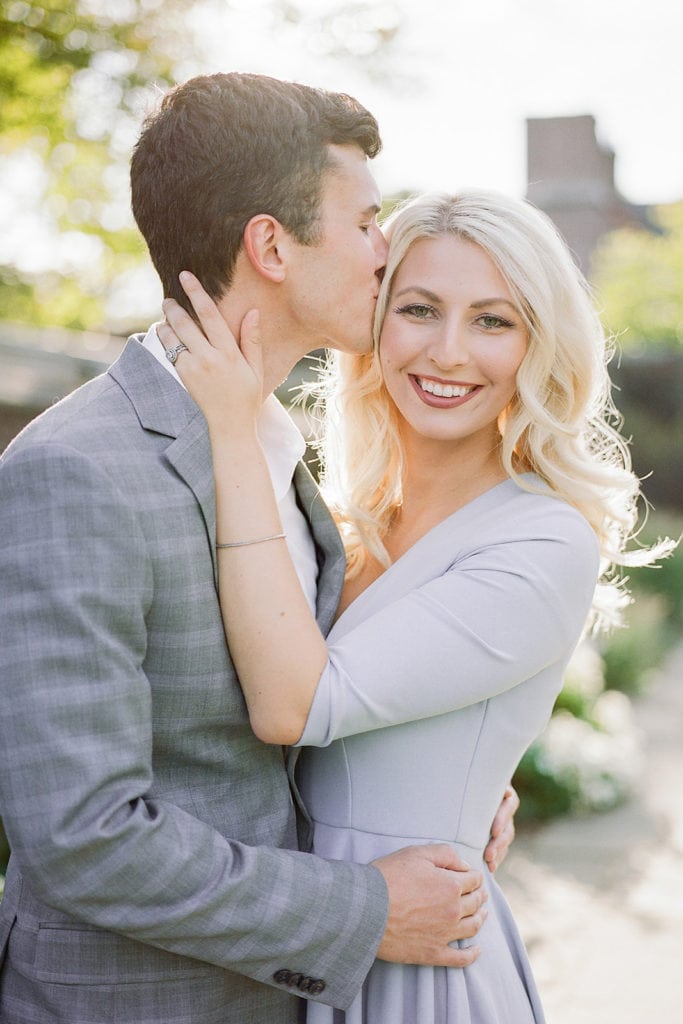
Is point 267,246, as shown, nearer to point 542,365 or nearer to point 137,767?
point 542,365

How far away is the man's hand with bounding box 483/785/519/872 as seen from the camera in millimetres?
2586

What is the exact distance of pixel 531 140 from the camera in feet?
106

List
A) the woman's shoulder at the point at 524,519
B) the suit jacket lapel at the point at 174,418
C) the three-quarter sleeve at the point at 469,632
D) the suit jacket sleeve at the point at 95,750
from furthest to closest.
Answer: the woman's shoulder at the point at 524,519 → the three-quarter sleeve at the point at 469,632 → the suit jacket lapel at the point at 174,418 → the suit jacket sleeve at the point at 95,750

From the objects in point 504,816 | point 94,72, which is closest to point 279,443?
point 504,816

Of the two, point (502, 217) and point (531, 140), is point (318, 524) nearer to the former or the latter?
point (502, 217)

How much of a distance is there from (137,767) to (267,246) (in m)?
1.04

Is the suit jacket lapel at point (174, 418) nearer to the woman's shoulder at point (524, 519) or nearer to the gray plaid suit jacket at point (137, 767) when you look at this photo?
the gray plaid suit jacket at point (137, 767)

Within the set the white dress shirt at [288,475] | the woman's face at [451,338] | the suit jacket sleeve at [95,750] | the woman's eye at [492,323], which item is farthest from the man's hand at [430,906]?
the woman's eye at [492,323]

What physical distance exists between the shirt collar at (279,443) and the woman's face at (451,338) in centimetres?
34

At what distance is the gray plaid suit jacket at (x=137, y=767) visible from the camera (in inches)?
67.1

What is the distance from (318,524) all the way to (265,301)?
0.54 m

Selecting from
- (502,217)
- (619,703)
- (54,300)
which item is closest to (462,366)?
(502,217)

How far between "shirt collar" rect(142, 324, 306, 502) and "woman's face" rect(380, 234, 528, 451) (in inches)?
13.4

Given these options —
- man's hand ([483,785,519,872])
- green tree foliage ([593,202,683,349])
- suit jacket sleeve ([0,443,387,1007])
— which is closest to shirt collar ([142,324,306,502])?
suit jacket sleeve ([0,443,387,1007])
